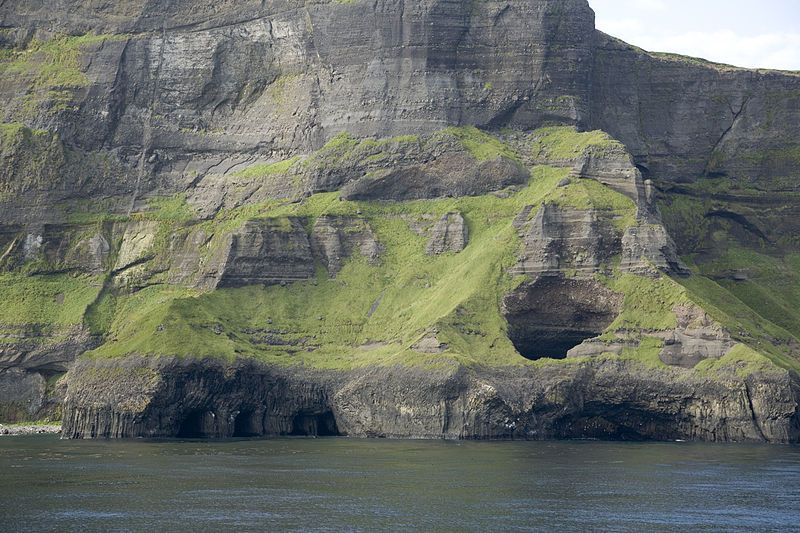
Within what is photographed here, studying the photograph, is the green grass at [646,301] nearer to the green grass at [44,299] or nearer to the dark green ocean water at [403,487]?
the dark green ocean water at [403,487]

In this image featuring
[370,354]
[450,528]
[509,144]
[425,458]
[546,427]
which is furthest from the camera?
[509,144]

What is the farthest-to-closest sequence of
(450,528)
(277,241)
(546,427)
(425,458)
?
(277,241), (546,427), (425,458), (450,528)

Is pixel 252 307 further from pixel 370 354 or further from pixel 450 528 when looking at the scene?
pixel 450 528

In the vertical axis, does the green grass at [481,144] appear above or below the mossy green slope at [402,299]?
above

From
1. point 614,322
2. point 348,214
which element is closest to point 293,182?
point 348,214

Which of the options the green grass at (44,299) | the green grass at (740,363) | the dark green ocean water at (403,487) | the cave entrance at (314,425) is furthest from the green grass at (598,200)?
the green grass at (44,299)

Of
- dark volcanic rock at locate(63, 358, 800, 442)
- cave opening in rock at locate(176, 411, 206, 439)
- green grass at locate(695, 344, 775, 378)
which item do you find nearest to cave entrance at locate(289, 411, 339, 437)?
dark volcanic rock at locate(63, 358, 800, 442)
